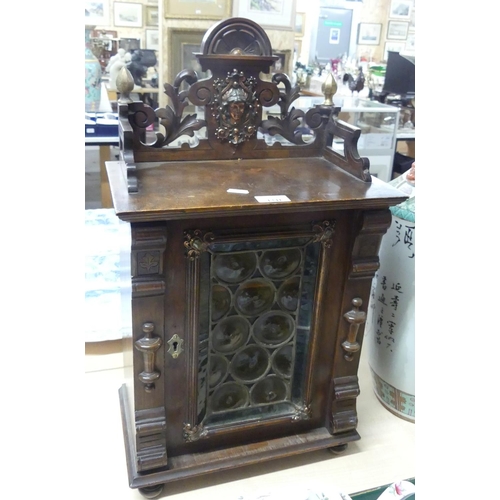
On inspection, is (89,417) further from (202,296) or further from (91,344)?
(202,296)

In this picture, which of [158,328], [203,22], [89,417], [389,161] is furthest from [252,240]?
[389,161]

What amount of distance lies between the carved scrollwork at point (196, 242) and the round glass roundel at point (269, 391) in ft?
1.30

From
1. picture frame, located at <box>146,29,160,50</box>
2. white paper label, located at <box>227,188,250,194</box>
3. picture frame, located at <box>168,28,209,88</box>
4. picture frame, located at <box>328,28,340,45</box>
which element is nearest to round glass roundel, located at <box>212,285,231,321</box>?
white paper label, located at <box>227,188,250,194</box>

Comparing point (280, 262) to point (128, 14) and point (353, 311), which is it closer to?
point (353, 311)

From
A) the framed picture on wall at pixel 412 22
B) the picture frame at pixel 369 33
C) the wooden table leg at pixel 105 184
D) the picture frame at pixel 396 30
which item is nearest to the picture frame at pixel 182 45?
the wooden table leg at pixel 105 184

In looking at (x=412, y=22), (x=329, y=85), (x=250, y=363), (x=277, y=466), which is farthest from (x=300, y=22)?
(x=277, y=466)

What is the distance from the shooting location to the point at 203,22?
2471mm

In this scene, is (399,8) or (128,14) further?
(399,8)

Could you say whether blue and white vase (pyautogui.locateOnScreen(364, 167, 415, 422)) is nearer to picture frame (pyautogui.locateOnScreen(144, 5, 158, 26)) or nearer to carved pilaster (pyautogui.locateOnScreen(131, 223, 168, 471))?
carved pilaster (pyautogui.locateOnScreen(131, 223, 168, 471))

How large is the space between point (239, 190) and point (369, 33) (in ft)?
12.8

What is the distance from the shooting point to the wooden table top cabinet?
104 cm

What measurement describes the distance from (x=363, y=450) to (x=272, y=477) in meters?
0.27

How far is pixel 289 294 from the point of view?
117 cm

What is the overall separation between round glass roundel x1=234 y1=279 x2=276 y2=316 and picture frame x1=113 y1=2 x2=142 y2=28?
10.2 feet
